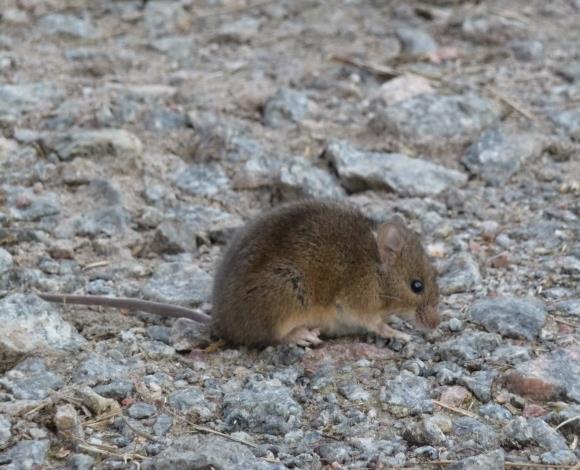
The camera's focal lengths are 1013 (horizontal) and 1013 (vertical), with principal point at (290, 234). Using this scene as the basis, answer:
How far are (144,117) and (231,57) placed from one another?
1798mm

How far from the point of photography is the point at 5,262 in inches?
234

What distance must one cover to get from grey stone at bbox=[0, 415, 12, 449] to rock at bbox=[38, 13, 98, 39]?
239 inches

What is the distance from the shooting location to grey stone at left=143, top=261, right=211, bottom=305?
602 cm

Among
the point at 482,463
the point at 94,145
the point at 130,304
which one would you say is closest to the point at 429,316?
the point at 482,463

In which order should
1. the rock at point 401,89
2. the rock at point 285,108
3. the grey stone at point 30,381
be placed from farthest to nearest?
the rock at point 401,89, the rock at point 285,108, the grey stone at point 30,381

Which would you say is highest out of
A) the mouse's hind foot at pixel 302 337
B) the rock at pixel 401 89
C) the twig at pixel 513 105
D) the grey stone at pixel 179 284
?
the rock at pixel 401 89

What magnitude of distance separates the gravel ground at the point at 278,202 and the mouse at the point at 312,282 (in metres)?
0.12

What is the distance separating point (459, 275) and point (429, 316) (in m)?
0.64

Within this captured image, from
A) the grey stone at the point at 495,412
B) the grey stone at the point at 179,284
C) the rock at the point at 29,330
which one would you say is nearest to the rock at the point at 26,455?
the rock at the point at 29,330

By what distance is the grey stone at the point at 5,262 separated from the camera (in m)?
5.86

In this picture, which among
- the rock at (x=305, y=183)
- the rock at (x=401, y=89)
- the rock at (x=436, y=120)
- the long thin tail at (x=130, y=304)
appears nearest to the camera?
the long thin tail at (x=130, y=304)

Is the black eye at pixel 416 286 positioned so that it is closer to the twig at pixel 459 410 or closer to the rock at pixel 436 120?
the twig at pixel 459 410

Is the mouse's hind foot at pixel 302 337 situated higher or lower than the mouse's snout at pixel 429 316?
lower

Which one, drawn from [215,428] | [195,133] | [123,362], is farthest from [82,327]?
[195,133]
